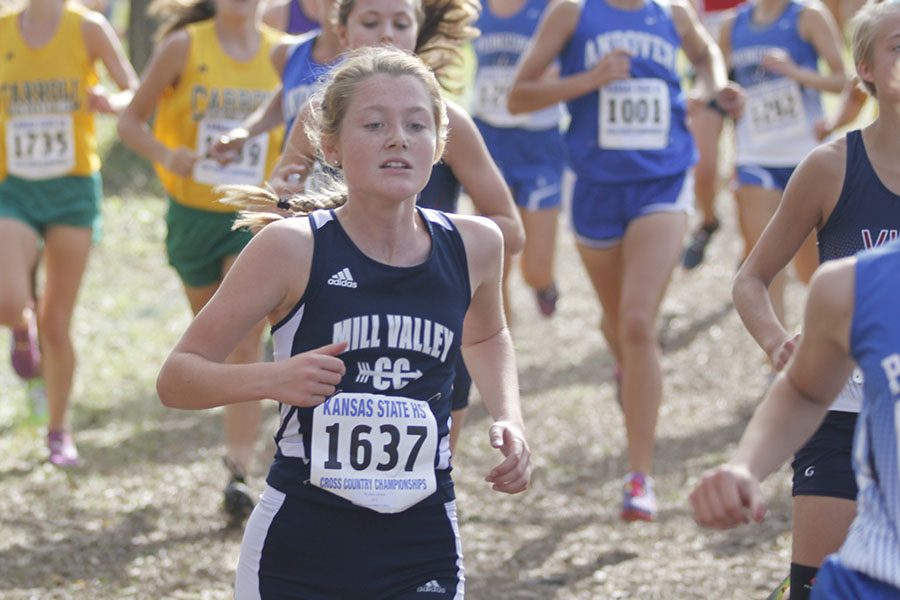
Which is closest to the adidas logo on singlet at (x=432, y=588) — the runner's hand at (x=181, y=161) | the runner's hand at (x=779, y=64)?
the runner's hand at (x=181, y=161)

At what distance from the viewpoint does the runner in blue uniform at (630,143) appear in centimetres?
598

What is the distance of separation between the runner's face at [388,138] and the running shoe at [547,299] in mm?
5548

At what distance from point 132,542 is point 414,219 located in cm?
303

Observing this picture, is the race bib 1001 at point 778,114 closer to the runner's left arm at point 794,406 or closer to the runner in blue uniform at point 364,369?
the runner in blue uniform at point 364,369

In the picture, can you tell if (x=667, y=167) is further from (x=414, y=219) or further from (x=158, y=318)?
(x=158, y=318)

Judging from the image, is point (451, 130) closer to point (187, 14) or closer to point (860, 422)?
point (860, 422)

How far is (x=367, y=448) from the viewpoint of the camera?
3195 mm

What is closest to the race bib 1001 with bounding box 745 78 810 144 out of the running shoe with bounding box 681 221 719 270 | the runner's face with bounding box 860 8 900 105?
the running shoe with bounding box 681 221 719 270

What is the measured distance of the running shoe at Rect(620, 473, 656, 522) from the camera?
5.95 metres

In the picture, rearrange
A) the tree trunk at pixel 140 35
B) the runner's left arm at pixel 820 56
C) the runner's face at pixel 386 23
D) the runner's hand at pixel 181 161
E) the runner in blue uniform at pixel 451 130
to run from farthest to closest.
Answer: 1. the tree trunk at pixel 140 35
2. the runner's left arm at pixel 820 56
3. the runner's hand at pixel 181 161
4. the runner's face at pixel 386 23
5. the runner in blue uniform at pixel 451 130

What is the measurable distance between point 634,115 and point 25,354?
335cm

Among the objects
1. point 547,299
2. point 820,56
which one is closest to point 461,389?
point 820,56

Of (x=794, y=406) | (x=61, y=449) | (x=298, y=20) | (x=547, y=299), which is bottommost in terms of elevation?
(x=61, y=449)

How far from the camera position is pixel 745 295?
359 cm
